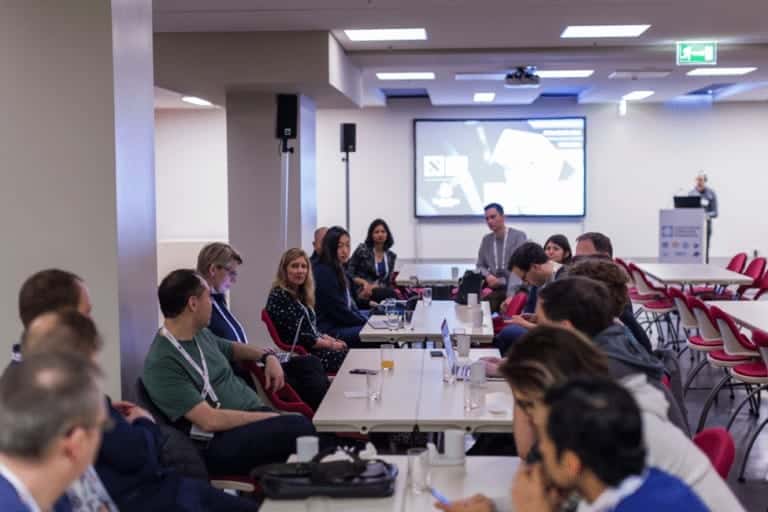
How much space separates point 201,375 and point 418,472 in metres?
1.40

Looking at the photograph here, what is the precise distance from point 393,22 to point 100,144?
4863mm

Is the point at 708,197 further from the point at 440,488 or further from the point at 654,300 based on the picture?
the point at 440,488

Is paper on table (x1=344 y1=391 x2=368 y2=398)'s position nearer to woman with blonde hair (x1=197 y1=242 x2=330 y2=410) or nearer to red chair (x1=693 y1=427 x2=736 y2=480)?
woman with blonde hair (x1=197 y1=242 x2=330 y2=410)

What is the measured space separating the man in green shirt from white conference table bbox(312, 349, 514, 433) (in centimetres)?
22

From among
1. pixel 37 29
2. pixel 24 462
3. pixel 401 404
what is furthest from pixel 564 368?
pixel 37 29

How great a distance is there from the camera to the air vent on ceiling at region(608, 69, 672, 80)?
11.9 metres

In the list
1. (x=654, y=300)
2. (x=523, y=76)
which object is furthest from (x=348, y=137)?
(x=654, y=300)

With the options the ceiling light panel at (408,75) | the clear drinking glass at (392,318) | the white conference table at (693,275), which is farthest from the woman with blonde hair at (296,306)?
the ceiling light panel at (408,75)

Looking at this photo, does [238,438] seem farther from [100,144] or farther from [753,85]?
[753,85]

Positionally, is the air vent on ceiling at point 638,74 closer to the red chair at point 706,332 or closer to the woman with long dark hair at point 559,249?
the woman with long dark hair at point 559,249

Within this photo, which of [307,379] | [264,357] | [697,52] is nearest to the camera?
[264,357]

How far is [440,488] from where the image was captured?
9.10ft

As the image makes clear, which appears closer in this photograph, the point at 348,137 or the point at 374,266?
the point at 374,266

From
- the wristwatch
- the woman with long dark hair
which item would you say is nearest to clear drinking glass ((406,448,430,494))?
the wristwatch
